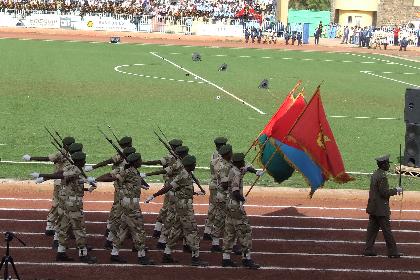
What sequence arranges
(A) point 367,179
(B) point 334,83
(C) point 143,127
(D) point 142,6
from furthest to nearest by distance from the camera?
1. (D) point 142,6
2. (B) point 334,83
3. (C) point 143,127
4. (A) point 367,179

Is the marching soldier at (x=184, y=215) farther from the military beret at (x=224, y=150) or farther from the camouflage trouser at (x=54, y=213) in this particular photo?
the camouflage trouser at (x=54, y=213)

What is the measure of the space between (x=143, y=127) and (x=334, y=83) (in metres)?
16.9

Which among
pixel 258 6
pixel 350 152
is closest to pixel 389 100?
pixel 350 152

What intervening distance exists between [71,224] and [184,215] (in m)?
1.66

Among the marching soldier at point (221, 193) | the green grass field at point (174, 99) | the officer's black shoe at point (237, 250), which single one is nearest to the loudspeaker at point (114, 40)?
the green grass field at point (174, 99)

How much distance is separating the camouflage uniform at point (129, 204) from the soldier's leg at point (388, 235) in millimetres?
3724

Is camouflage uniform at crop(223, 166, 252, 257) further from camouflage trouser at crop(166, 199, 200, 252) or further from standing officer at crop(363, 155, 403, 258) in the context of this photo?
standing officer at crop(363, 155, 403, 258)

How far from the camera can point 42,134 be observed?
24469mm

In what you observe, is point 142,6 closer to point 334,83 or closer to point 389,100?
point 334,83

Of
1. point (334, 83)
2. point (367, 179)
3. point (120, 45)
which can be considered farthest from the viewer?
point (120, 45)

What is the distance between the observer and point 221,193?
14.9 m

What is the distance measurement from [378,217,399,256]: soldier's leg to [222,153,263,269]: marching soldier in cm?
219

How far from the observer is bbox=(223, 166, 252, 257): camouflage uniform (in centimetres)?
1438

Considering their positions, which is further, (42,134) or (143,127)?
(143,127)
